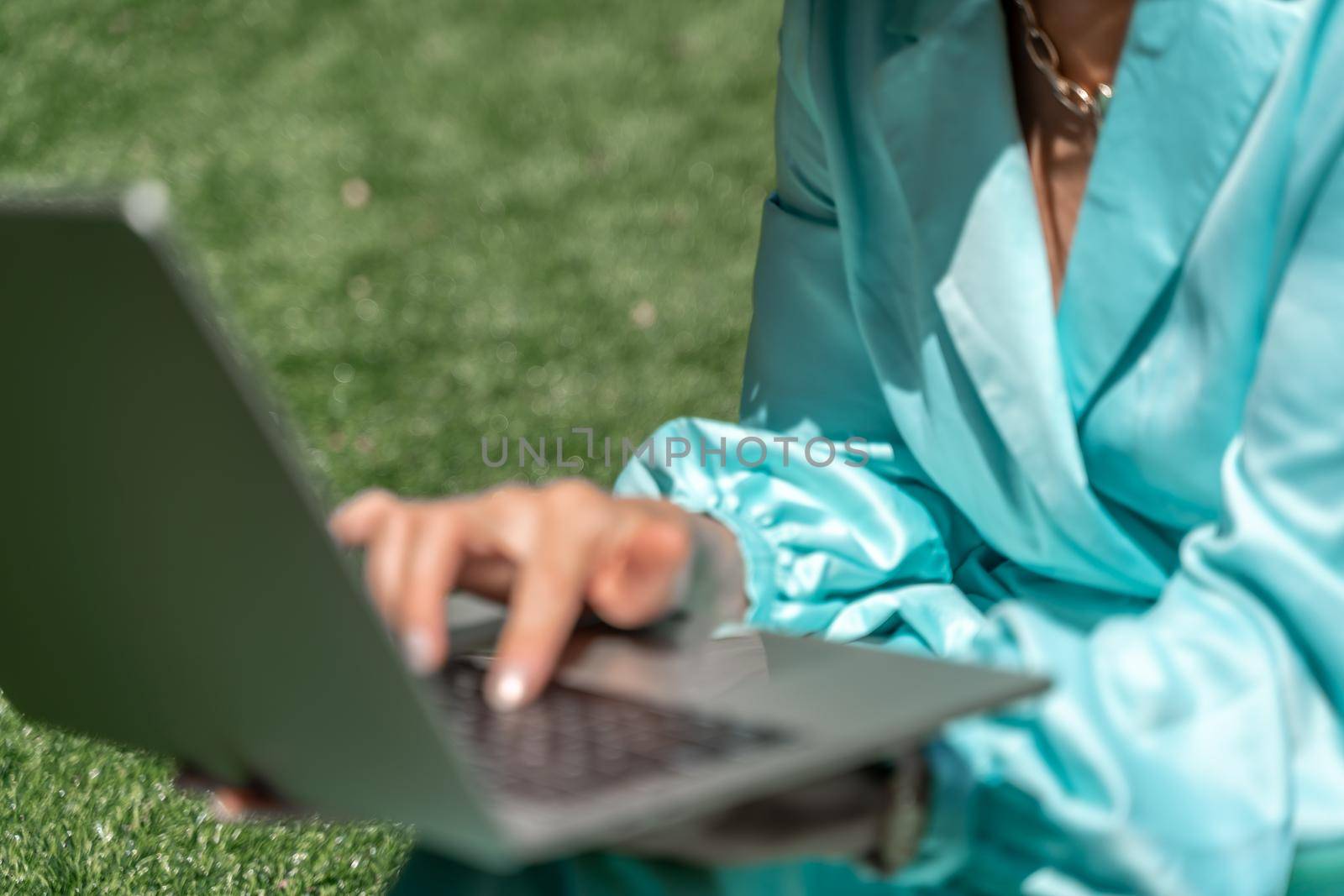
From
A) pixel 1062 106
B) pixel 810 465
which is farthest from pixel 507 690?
pixel 1062 106

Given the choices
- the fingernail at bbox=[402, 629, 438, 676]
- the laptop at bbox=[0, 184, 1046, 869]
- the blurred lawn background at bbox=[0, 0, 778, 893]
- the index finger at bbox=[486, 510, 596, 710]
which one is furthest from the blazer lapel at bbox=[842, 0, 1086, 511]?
the blurred lawn background at bbox=[0, 0, 778, 893]

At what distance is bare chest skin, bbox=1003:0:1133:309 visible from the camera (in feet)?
3.93

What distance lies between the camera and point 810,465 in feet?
4.40

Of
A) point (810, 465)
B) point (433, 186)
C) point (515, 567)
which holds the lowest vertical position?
point (433, 186)

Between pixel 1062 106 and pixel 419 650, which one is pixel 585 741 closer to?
pixel 419 650

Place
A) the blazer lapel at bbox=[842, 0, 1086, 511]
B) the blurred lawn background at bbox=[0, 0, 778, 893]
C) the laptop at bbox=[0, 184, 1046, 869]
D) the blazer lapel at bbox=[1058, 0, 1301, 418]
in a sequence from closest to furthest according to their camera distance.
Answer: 1. the laptop at bbox=[0, 184, 1046, 869]
2. the blazer lapel at bbox=[1058, 0, 1301, 418]
3. the blazer lapel at bbox=[842, 0, 1086, 511]
4. the blurred lawn background at bbox=[0, 0, 778, 893]

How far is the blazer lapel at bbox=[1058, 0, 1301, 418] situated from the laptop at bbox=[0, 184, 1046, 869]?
13.3 inches

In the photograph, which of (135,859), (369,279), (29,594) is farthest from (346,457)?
(29,594)

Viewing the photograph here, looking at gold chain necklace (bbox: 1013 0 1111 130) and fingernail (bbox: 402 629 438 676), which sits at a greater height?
gold chain necklace (bbox: 1013 0 1111 130)

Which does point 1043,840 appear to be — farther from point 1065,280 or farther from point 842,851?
point 1065,280

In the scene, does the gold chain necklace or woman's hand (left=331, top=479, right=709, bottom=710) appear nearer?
woman's hand (left=331, top=479, right=709, bottom=710)

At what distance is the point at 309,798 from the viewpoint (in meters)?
0.83

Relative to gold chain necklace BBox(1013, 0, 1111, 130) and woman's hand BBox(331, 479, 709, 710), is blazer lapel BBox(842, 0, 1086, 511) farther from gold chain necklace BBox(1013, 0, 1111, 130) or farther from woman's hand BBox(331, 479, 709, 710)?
woman's hand BBox(331, 479, 709, 710)

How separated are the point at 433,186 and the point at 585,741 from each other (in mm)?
2897
